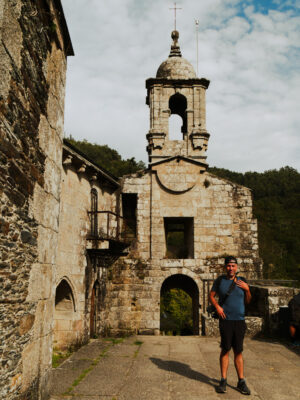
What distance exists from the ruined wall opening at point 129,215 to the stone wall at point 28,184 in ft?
25.3

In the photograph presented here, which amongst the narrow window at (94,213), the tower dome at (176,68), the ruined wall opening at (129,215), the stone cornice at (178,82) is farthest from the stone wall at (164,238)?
the tower dome at (176,68)

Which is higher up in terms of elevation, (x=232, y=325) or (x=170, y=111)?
(x=170, y=111)

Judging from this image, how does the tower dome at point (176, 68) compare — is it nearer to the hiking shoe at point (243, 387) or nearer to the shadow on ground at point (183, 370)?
the shadow on ground at point (183, 370)

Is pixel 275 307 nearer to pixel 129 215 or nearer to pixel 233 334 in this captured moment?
pixel 233 334

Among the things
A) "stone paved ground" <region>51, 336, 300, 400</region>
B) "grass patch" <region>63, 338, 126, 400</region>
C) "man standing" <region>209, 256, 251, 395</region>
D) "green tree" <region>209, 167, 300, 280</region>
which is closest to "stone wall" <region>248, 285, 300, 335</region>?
"stone paved ground" <region>51, 336, 300, 400</region>

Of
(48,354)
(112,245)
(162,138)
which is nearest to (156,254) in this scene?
(112,245)

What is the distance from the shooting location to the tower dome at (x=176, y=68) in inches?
560

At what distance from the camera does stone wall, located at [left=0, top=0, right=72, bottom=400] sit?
3.50m

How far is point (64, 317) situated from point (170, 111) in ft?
27.7

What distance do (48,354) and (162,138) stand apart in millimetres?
9769

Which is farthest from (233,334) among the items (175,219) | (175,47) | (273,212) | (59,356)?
(273,212)

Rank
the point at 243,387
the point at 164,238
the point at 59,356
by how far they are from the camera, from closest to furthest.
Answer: the point at 243,387, the point at 59,356, the point at 164,238

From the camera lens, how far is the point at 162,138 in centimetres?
1342

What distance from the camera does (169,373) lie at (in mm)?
5863
